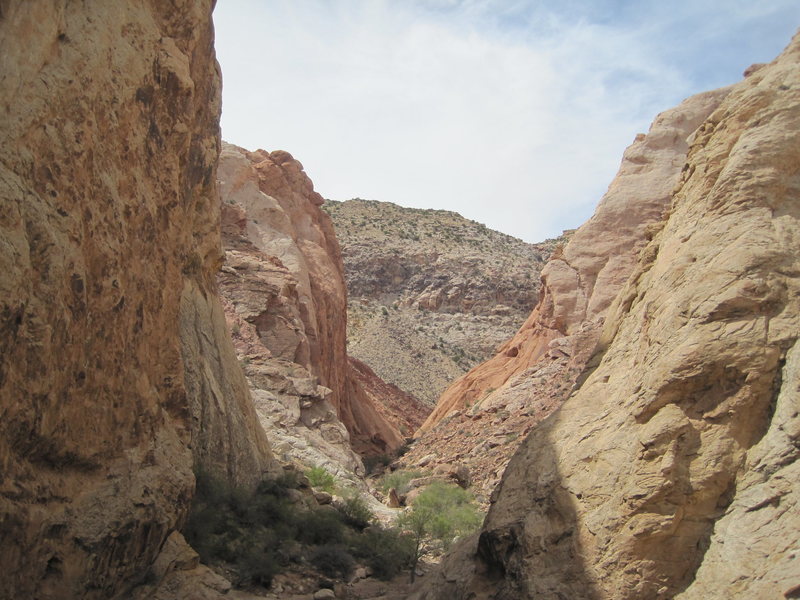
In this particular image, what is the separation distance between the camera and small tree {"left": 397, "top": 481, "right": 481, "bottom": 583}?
17891 mm

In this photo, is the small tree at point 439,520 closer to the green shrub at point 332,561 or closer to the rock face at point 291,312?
the green shrub at point 332,561

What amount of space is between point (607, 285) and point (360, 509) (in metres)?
16.0

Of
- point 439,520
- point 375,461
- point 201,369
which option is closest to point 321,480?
point 439,520

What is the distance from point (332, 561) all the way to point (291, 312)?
15.6 meters

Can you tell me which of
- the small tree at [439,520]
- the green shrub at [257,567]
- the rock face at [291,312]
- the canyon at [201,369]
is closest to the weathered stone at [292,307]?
the rock face at [291,312]

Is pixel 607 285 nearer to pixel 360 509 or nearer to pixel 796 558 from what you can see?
pixel 360 509

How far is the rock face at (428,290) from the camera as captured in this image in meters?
66.5

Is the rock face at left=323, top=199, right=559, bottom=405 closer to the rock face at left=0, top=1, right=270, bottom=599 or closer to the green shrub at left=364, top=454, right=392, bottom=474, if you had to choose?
the green shrub at left=364, top=454, right=392, bottom=474

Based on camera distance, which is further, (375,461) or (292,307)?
(375,461)

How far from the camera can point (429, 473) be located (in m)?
27.3

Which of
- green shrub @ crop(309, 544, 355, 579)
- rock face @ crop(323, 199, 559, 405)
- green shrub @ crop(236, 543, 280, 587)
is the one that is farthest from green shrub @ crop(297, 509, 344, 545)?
rock face @ crop(323, 199, 559, 405)

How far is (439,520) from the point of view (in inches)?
729

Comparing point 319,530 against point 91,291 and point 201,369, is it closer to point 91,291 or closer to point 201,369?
point 201,369

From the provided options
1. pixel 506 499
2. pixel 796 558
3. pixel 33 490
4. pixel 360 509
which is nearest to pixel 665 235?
pixel 506 499
